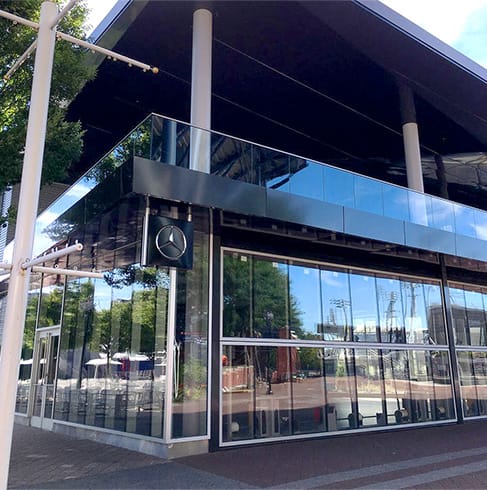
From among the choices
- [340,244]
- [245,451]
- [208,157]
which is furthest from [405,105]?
[245,451]

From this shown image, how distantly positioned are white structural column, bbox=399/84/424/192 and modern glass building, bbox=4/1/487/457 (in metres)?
0.09

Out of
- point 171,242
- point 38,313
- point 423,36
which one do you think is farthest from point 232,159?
point 38,313

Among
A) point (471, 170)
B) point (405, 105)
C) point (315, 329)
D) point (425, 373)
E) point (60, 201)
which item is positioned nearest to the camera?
point (315, 329)

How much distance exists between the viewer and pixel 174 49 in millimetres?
14398

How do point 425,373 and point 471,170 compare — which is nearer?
point 425,373

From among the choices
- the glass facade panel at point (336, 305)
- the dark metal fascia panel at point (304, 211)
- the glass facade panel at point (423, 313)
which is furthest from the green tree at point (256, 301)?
the glass facade panel at point (423, 313)

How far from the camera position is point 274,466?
346 inches

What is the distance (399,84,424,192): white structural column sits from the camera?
16.0 meters

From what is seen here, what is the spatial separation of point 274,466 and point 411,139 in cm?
1239

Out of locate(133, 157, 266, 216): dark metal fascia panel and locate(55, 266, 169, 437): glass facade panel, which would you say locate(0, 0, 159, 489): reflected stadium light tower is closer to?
locate(133, 157, 266, 216): dark metal fascia panel

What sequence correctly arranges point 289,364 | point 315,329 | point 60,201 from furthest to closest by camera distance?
1. point 60,201
2. point 315,329
3. point 289,364

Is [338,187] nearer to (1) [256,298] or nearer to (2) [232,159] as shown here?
(2) [232,159]

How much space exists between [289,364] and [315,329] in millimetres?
1302

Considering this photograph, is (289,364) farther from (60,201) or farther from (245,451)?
(60,201)
